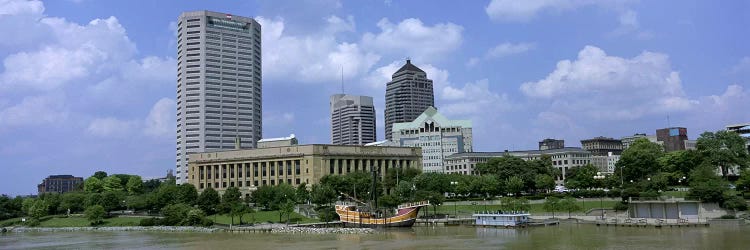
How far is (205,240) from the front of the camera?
96.2 m

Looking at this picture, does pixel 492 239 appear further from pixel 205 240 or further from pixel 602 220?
pixel 205 240

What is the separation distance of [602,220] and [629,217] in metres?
7.00

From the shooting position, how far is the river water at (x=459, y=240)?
73688 millimetres

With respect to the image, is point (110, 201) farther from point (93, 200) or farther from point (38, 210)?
point (38, 210)

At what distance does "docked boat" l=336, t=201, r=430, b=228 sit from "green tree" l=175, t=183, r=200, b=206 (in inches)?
1693

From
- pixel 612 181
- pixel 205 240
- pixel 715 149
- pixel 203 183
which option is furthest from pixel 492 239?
pixel 203 183

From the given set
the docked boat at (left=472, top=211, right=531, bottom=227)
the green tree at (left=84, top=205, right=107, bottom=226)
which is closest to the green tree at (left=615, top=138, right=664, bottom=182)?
the docked boat at (left=472, top=211, right=531, bottom=227)

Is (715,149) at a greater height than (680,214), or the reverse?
(715,149)

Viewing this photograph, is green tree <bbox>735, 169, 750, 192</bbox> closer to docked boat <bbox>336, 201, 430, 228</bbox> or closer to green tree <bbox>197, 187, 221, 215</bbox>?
docked boat <bbox>336, 201, 430, 228</bbox>

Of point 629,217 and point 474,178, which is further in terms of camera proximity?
point 474,178

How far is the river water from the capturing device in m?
73.7

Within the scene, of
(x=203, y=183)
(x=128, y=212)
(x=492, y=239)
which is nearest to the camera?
(x=492, y=239)

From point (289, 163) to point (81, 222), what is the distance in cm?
5476

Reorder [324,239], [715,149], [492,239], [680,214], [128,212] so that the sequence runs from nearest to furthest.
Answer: [492,239] → [324,239] → [680,214] → [715,149] → [128,212]
